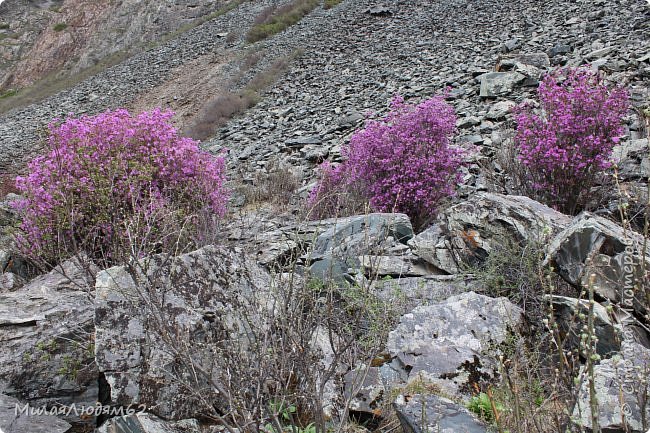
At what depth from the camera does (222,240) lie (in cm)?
533

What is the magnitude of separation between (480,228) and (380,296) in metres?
1.17

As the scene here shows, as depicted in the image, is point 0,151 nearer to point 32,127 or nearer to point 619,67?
point 32,127

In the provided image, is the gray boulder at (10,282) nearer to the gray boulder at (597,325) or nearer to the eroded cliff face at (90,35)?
the gray boulder at (597,325)

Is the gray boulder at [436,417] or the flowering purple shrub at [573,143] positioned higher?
the gray boulder at [436,417]

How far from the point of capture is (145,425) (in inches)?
105

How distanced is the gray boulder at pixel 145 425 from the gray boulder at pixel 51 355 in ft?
1.50

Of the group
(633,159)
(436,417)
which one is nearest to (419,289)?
(436,417)

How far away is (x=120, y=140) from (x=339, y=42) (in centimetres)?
1485

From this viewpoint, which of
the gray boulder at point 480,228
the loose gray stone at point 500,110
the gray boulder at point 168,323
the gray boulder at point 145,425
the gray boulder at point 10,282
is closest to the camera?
the gray boulder at point 145,425

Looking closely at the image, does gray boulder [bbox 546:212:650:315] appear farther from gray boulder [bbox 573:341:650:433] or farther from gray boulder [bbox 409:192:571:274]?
gray boulder [bbox 573:341:650:433]

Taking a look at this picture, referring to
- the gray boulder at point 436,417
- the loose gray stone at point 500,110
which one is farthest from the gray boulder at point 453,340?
the loose gray stone at point 500,110

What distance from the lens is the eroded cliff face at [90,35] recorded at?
33406 mm

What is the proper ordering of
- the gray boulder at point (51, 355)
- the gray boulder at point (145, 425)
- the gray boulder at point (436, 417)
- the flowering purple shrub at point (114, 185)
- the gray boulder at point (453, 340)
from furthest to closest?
1. the flowering purple shrub at point (114, 185)
2. the gray boulder at point (51, 355)
3. the gray boulder at point (453, 340)
4. the gray boulder at point (145, 425)
5. the gray boulder at point (436, 417)

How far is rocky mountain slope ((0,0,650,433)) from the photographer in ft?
8.24
